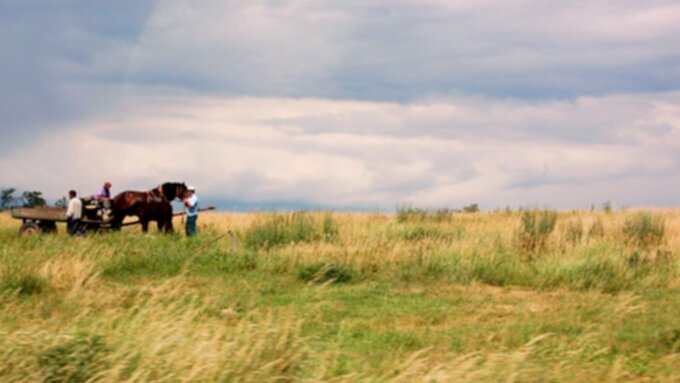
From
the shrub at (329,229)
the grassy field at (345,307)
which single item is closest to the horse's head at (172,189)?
the grassy field at (345,307)

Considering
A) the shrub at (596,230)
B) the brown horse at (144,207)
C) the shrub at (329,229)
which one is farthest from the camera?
the brown horse at (144,207)

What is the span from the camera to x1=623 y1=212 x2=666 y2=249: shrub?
71.2 ft

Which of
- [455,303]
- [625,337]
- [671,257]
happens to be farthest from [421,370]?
[671,257]

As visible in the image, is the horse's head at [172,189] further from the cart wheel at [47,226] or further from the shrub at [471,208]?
the shrub at [471,208]

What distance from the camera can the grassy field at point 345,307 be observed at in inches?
239

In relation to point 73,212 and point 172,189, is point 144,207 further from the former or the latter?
point 73,212

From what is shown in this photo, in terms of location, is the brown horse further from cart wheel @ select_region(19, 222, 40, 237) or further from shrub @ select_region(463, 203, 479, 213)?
shrub @ select_region(463, 203, 479, 213)

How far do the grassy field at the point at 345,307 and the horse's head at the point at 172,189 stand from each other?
3.98 m

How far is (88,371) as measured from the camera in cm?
596

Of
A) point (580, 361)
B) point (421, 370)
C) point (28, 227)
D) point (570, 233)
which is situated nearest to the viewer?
point (421, 370)

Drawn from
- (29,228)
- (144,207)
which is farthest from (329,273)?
(29,228)

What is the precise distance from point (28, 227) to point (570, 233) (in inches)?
570

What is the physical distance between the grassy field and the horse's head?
3.98m

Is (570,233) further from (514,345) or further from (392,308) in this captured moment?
(514,345)
